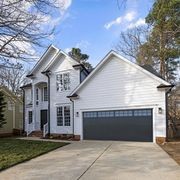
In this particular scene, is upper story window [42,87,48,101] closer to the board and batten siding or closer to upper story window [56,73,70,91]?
upper story window [56,73,70,91]

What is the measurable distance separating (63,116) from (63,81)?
119 inches

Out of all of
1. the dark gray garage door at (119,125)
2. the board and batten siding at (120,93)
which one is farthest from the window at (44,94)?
the dark gray garage door at (119,125)

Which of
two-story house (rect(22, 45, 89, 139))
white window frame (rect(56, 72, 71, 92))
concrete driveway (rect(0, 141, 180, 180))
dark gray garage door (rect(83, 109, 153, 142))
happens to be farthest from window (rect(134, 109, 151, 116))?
white window frame (rect(56, 72, 71, 92))

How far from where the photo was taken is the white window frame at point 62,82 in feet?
80.2

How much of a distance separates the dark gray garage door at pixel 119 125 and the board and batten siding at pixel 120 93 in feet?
1.19

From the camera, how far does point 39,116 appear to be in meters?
27.3

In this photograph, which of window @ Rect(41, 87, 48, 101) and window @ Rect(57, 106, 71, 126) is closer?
window @ Rect(57, 106, 71, 126)

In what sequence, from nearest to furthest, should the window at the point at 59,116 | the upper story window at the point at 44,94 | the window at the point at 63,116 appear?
the window at the point at 63,116, the window at the point at 59,116, the upper story window at the point at 44,94

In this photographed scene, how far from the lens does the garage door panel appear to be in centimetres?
1881

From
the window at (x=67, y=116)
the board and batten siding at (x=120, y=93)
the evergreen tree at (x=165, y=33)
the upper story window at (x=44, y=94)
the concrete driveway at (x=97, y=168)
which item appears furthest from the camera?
the upper story window at (x=44, y=94)

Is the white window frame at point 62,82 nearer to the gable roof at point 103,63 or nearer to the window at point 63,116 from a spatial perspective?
the window at point 63,116

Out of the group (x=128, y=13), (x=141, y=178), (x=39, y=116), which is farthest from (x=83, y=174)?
(x=39, y=116)

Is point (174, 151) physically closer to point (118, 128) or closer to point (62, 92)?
point (118, 128)

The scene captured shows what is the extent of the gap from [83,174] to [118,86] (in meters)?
11.9
